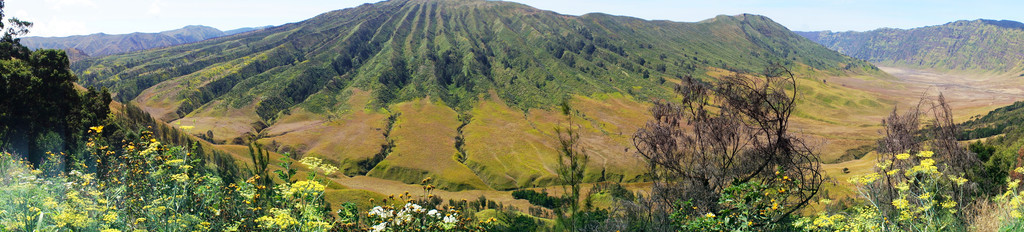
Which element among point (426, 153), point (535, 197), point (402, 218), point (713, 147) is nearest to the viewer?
point (402, 218)

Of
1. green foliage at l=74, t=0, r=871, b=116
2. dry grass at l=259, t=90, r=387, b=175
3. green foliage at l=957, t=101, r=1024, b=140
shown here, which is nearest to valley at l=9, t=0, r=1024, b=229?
dry grass at l=259, t=90, r=387, b=175

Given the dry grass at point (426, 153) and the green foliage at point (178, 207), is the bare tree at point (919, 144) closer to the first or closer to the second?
the green foliage at point (178, 207)

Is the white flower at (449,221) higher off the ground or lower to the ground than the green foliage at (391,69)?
higher

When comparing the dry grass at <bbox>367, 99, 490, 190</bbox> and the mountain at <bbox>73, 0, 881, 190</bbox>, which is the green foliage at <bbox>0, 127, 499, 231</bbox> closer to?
the mountain at <bbox>73, 0, 881, 190</bbox>

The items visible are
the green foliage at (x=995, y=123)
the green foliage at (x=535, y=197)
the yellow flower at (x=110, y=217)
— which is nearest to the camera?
the yellow flower at (x=110, y=217)

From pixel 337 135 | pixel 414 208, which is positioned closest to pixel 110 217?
pixel 414 208

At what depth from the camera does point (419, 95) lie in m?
123

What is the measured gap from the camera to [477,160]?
274 ft

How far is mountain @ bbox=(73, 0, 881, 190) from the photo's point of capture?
3287 inches

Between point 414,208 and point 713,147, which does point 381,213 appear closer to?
point 414,208

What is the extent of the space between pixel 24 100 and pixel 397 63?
117398mm

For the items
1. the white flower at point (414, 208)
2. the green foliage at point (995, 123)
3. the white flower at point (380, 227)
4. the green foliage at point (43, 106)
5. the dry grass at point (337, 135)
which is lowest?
the dry grass at point (337, 135)

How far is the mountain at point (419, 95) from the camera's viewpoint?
83500mm

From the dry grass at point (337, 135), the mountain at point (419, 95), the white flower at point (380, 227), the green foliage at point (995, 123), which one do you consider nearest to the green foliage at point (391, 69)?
the mountain at point (419, 95)
